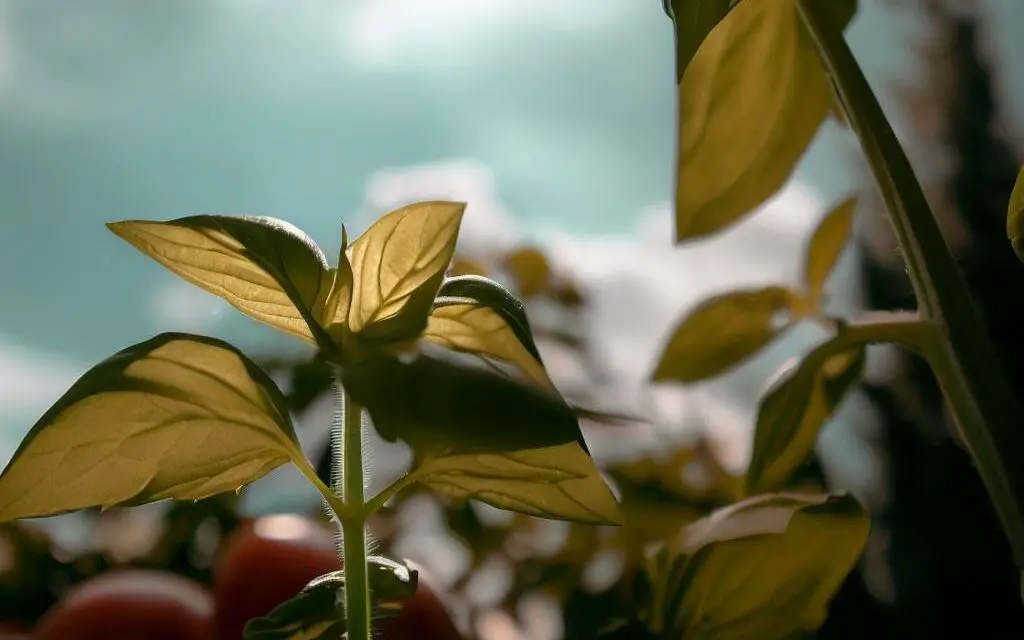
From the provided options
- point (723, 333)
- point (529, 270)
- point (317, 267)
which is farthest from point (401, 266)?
point (529, 270)

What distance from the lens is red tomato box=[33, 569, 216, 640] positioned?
0.96 ft

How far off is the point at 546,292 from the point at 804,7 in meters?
0.33

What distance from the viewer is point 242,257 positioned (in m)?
0.12

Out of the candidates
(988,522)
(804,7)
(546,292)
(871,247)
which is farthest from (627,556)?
(871,247)

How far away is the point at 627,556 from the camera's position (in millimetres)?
384

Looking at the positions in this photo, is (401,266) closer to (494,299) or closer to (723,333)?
(494,299)

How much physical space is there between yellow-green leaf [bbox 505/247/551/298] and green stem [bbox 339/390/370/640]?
0.32m

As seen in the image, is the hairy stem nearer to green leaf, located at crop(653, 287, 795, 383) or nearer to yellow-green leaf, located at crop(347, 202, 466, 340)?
yellow-green leaf, located at crop(347, 202, 466, 340)

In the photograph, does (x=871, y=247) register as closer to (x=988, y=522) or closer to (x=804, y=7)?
(x=988, y=522)

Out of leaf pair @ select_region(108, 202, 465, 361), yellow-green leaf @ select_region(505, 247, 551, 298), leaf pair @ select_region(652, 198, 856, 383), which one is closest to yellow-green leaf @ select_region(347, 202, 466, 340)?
leaf pair @ select_region(108, 202, 465, 361)

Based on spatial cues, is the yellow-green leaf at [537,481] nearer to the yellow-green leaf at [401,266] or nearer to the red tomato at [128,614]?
the yellow-green leaf at [401,266]

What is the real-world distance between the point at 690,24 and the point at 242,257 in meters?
0.07

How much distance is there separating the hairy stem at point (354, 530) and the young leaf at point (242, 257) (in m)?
0.02

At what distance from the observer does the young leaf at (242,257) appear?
0.11 m
